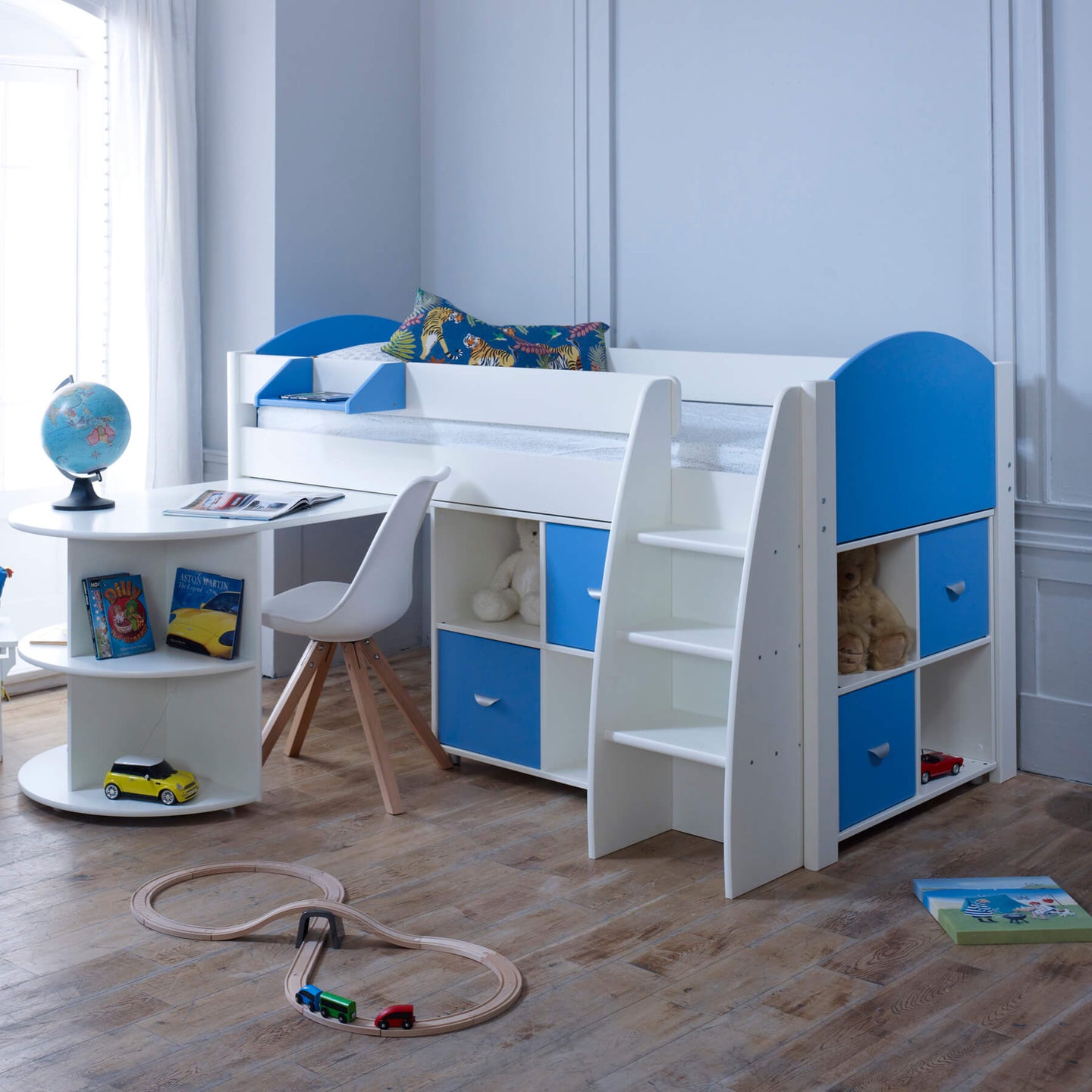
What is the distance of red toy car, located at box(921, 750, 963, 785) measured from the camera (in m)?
2.84

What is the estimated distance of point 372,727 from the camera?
287 cm

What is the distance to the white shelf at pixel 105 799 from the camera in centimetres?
269

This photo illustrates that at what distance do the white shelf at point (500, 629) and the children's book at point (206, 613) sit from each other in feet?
1.75

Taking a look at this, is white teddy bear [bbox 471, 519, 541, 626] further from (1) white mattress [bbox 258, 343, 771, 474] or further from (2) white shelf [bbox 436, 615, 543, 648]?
(1) white mattress [bbox 258, 343, 771, 474]

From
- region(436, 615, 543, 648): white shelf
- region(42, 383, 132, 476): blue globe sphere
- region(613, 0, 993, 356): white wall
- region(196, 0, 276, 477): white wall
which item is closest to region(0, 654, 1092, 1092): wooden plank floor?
region(436, 615, 543, 648): white shelf

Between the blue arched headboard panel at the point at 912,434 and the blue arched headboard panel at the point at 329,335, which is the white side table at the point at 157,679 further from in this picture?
the blue arched headboard panel at the point at 912,434

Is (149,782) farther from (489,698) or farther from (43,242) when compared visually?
(43,242)

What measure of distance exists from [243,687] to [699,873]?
103 cm

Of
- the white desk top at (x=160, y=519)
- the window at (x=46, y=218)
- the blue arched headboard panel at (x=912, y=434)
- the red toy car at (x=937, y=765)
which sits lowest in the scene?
the red toy car at (x=937, y=765)

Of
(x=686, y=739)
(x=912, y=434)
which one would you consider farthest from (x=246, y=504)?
(x=912, y=434)

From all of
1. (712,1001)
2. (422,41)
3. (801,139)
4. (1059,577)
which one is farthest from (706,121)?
(712,1001)

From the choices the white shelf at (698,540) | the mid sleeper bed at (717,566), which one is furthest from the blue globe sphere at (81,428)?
the white shelf at (698,540)

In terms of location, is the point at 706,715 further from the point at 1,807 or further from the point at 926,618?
the point at 1,807

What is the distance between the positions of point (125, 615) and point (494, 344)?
112 centimetres
